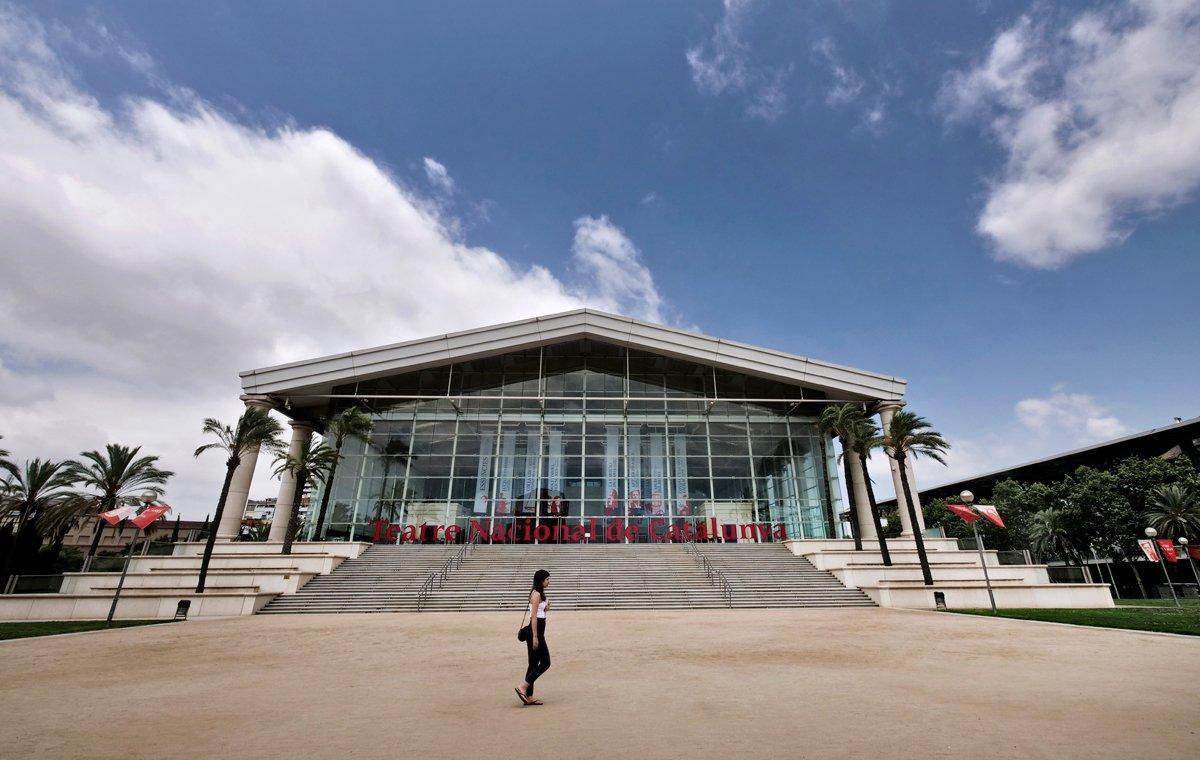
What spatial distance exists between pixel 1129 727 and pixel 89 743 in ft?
31.2

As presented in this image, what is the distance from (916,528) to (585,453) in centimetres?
1701

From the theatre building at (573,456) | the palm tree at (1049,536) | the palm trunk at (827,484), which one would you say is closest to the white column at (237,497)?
the theatre building at (573,456)

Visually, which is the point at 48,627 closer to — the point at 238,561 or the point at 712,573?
the point at 238,561

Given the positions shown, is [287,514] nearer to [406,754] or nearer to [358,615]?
[358,615]

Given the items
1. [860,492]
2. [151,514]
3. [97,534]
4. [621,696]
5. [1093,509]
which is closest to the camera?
[621,696]

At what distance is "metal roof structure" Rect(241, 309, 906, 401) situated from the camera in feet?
105

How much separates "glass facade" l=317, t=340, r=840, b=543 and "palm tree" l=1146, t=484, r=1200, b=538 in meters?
23.7

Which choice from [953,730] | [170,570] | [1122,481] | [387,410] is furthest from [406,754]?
[1122,481]

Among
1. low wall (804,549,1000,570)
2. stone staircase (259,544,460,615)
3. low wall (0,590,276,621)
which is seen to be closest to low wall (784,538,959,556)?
low wall (804,549,1000,570)

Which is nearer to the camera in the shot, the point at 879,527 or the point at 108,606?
the point at 108,606

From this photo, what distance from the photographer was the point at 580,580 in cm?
2248

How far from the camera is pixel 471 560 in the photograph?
25422mm

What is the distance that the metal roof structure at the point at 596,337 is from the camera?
31.9m

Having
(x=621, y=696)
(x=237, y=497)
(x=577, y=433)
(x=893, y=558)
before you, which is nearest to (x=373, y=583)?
(x=237, y=497)
